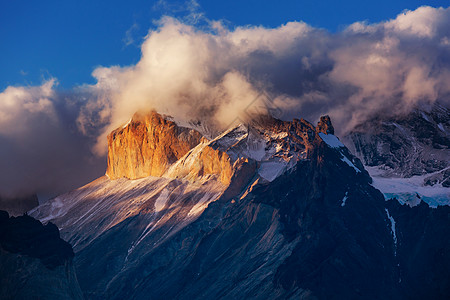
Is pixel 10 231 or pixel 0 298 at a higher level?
pixel 10 231

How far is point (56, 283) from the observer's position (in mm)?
198000

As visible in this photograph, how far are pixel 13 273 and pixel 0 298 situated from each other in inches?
259

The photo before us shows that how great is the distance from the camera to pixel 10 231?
198 meters

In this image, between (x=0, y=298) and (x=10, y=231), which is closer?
(x=0, y=298)

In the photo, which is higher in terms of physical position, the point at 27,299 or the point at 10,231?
the point at 10,231

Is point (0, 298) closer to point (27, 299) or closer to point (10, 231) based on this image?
point (27, 299)

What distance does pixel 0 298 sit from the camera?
186 meters

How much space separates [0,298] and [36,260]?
13.6 m

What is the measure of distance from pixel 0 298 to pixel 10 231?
16.8 metres

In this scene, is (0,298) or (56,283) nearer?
(0,298)

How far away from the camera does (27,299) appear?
616 ft

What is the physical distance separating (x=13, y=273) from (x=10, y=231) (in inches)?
414

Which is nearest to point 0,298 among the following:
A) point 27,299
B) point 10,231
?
point 27,299

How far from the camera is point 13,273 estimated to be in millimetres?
190875
